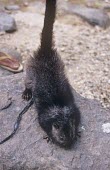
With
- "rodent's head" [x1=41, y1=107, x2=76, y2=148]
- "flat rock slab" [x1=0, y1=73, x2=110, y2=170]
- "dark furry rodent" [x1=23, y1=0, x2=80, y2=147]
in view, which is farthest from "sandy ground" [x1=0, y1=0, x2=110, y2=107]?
"rodent's head" [x1=41, y1=107, x2=76, y2=148]

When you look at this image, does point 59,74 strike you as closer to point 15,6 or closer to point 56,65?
point 56,65

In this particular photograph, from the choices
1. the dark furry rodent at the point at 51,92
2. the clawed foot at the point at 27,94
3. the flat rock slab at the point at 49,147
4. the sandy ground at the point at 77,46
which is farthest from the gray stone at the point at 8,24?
the flat rock slab at the point at 49,147

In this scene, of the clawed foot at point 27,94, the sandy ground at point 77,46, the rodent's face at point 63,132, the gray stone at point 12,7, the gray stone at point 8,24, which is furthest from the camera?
the gray stone at point 12,7

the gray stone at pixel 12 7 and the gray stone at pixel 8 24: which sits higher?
the gray stone at pixel 8 24

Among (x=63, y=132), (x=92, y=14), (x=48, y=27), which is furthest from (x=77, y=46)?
(x=63, y=132)

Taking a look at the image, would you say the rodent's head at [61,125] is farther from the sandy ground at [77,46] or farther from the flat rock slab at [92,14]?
the flat rock slab at [92,14]

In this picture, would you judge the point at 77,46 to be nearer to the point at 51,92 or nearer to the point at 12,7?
the point at 12,7
